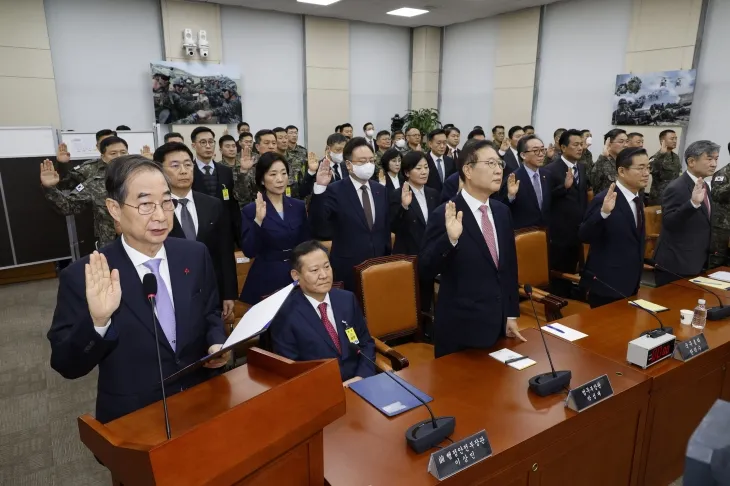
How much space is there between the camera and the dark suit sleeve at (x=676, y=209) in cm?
329

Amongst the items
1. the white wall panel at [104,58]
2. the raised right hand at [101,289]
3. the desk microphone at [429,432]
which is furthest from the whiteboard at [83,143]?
the desk microphone at [429,432]

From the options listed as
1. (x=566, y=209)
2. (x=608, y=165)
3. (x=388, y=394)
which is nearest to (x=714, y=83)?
(x=608, y=165)

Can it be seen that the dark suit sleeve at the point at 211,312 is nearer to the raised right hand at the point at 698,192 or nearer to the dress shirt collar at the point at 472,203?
the dress shirt collar at the point at 472,203

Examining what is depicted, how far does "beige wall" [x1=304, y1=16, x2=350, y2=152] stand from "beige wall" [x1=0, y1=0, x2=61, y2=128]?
14.1 ft

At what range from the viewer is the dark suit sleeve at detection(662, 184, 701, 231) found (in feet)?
10.8

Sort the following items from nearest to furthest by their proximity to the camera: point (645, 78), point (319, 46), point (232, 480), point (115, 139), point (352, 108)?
1. point (232, 480)
2. point (115, 139)
3. point (645, 78)
4. point (319, 46)
5. point (352, 108)

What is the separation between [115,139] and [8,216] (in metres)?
2.61

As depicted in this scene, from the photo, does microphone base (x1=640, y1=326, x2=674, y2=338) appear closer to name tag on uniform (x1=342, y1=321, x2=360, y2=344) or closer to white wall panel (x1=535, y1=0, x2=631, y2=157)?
name tag on uniform (x1=342, y1=321, x2=360, y2=344)

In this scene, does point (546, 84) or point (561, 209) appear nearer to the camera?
point (561, 209)

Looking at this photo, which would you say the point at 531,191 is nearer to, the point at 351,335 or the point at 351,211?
the point at 351,211

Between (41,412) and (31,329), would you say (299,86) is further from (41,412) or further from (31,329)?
(41,412)

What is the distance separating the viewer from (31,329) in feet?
14.4

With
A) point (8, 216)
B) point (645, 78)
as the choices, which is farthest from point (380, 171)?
point (645, 78)

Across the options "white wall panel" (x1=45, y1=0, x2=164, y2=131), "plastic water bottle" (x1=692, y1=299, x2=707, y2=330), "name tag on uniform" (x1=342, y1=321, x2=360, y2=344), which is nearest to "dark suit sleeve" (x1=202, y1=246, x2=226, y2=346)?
"name tag on uniform" (x1=342, y1=321, x2=360, y2=344)
